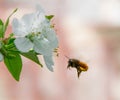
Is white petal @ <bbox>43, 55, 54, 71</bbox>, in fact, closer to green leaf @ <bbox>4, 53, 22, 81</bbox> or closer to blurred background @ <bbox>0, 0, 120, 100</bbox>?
green leaf @ <bbox>4, 53, 22, 81</bbox>

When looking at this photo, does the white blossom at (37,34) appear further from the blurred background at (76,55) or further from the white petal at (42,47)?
the blurred background at (76,55)

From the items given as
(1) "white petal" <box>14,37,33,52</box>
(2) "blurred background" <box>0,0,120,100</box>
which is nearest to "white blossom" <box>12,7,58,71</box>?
(1) "white petal" <box>14,37,33,52</box>

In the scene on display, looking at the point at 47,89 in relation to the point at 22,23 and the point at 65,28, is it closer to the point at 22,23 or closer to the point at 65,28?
the point at 65,28

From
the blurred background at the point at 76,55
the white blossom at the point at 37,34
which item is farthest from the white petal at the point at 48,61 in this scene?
the blurred background at the point at 76,55

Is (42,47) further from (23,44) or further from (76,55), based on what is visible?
(76,55)

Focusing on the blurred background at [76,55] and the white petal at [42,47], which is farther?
the blurred background at [76,55]

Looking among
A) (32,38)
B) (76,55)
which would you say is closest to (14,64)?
(32,38)

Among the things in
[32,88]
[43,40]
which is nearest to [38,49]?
[43,40]
